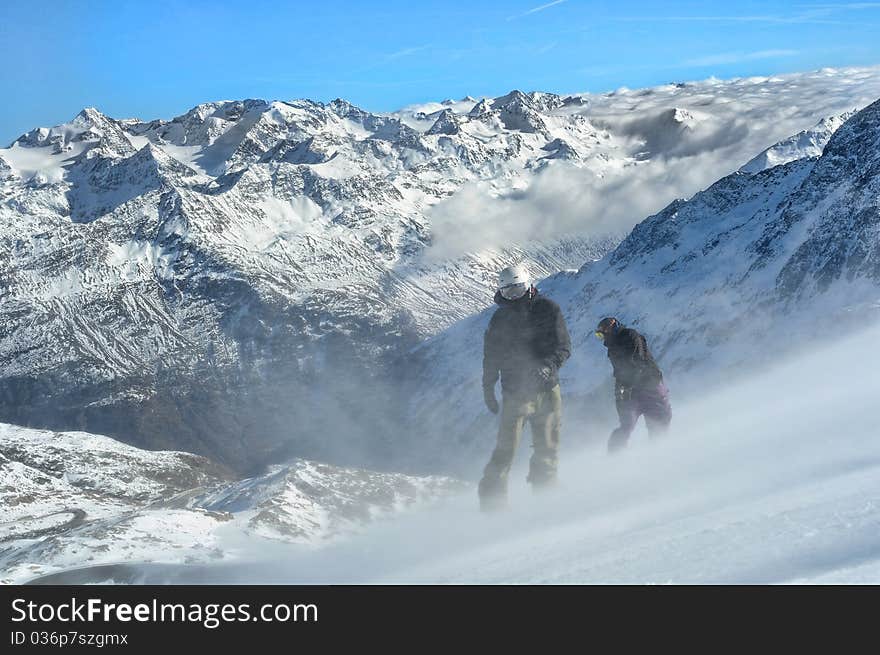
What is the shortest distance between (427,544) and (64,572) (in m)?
137

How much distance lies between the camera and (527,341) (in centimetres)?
1689

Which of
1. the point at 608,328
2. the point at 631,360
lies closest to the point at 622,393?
the point at 631,360

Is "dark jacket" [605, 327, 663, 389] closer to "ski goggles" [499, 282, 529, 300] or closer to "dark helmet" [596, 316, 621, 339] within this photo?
"dark helmet" [596, 316, 621, 339]

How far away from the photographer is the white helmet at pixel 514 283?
53.7ft

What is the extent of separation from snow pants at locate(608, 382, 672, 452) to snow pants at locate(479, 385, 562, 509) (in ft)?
18.7

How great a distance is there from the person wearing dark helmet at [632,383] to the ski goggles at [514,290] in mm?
6182

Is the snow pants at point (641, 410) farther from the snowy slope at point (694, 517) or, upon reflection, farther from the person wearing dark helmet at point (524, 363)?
the person wearing dark helmet at point (524, 363)

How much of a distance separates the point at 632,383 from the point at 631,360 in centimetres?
71

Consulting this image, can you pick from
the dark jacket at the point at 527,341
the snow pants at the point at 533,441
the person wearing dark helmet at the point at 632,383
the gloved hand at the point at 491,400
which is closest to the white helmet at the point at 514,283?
the dark jacket at the point at 527,341
